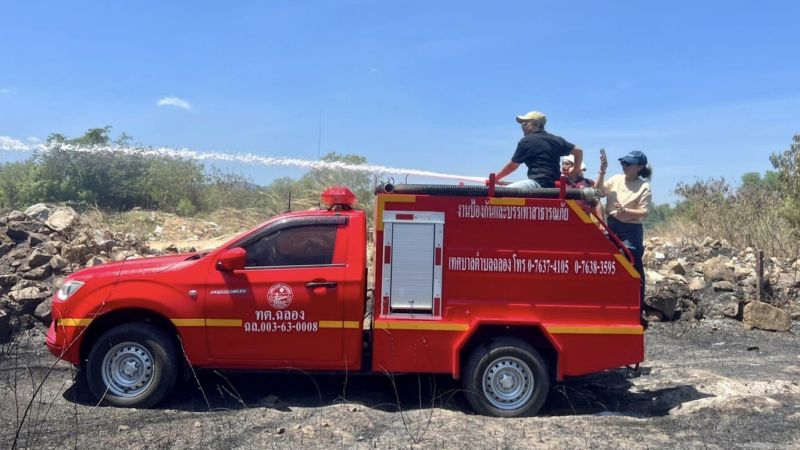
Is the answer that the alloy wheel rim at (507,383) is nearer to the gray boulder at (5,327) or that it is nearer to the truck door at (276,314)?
the truck door at (276,314)

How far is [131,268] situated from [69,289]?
0.57 m

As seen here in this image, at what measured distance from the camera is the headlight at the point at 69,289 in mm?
6473

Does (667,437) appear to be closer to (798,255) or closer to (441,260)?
(441,260)

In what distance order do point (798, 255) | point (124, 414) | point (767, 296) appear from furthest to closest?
point (798, 255), point (767, 296), point (124, 414)

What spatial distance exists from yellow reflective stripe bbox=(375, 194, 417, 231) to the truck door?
1.74ft

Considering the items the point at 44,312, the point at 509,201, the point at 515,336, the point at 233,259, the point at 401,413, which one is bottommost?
the point at 401,413

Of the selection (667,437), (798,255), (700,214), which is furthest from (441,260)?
(700,214)

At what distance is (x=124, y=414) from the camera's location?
20.3ft

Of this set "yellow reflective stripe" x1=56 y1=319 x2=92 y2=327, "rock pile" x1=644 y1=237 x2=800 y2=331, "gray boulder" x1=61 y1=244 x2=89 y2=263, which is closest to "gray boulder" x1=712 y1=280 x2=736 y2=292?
"rock pile" x1=644 y1=237 x2=800 y2=331

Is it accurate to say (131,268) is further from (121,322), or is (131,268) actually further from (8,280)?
(8,280)

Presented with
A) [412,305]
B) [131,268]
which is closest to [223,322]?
[131,268]

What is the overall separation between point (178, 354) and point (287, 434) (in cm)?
147

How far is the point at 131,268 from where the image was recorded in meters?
6.62

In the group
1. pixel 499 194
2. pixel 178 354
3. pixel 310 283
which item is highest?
pixel 499 194
